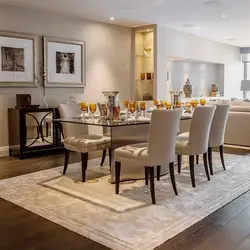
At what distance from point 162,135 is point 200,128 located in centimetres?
73

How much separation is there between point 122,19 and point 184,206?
466 centimetres

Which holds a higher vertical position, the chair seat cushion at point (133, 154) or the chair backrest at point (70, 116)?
the chair backrest at point (70, 116)

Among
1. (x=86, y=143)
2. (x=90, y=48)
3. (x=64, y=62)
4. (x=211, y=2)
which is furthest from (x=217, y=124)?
(x=90, y=48)

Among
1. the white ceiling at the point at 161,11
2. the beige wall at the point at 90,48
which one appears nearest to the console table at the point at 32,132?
the beige wall at the point at 90,48

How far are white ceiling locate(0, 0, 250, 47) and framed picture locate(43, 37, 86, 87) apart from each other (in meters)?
0.57

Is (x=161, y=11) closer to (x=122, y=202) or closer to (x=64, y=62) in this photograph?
(x=64, y=62)

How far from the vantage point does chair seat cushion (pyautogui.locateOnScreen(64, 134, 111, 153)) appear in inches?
162

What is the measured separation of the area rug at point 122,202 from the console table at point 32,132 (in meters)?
1.13

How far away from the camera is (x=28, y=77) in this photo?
599cm

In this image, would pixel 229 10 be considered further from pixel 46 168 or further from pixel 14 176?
pixel 14 176

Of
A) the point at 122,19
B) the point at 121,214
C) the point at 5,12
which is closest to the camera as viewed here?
the point at 121,214

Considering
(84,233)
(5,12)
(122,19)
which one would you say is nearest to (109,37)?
(122,19)

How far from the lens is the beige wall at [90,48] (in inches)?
230

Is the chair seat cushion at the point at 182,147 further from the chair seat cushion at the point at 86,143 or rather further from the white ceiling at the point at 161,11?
the white ceiling at the point at 161,11
